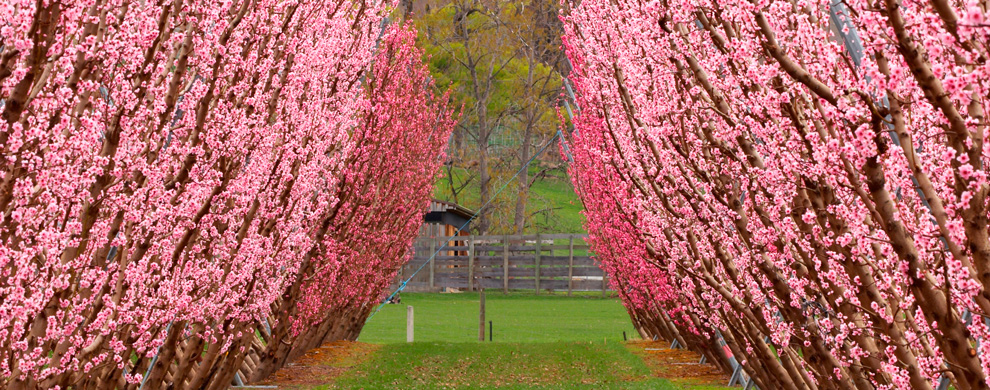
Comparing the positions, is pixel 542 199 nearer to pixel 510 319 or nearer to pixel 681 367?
pixel 510 319

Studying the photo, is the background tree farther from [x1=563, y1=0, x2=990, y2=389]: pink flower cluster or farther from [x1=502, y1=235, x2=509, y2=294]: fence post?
[x1=563, y1=0, x2=990, y2=389]: pink flower cluster

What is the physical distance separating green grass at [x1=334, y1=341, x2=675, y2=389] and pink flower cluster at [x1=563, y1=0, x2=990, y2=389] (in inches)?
204

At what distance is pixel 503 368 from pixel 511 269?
18.4 metres

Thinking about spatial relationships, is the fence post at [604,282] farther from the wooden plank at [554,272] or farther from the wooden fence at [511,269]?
the wooden plank at [554,272]

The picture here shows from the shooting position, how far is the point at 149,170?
4.38 meters

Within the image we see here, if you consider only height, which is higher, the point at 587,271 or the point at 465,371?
the point at 587,271

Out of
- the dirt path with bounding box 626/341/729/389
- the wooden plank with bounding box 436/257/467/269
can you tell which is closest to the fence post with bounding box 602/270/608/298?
the wooden plank with bounding box 436/257/467/269

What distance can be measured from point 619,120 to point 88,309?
5388mm

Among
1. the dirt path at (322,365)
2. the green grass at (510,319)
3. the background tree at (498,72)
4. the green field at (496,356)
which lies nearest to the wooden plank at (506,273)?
the green grass at (510,319)

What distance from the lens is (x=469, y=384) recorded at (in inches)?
496

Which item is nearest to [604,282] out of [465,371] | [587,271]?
[587,271]

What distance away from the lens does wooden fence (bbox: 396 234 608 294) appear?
32.6m

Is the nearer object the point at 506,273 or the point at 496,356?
the point at 496,356

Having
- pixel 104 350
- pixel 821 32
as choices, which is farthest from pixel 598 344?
pixel 821 32
